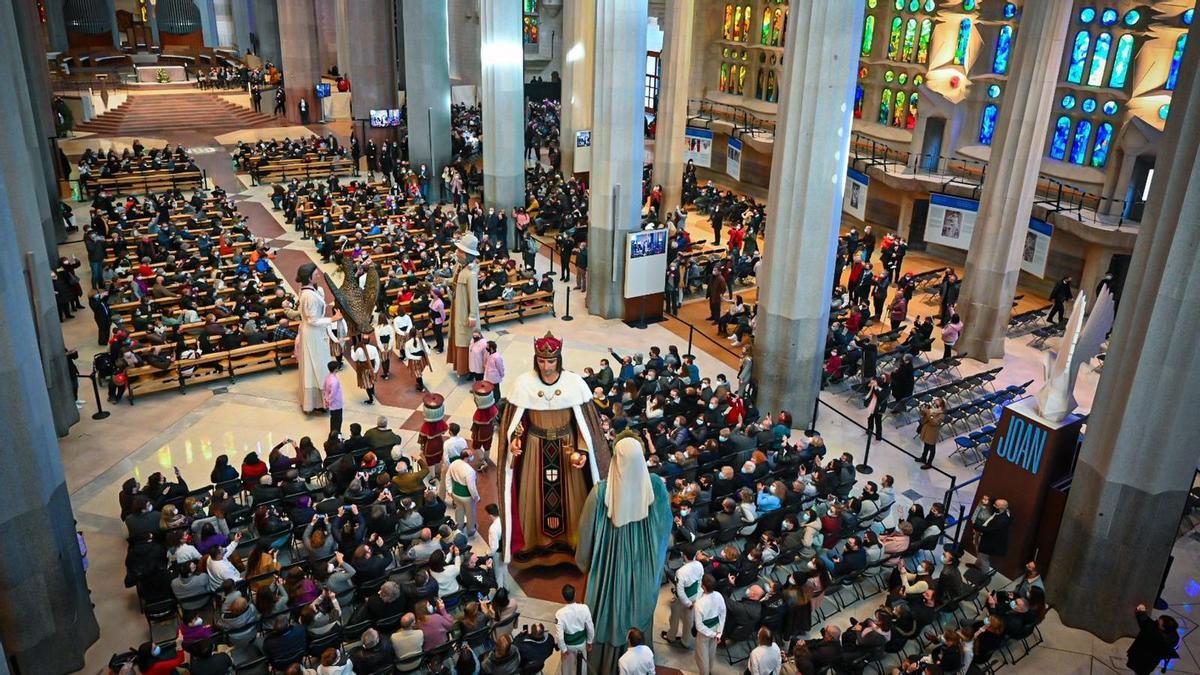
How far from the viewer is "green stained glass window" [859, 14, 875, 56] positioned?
29.8 meters

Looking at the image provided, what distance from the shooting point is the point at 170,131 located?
128 ft

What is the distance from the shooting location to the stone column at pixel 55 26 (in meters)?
46.0

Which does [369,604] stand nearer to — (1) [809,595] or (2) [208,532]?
(2) [208,532]

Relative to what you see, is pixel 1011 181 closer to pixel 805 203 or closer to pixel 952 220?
pixel 952 220

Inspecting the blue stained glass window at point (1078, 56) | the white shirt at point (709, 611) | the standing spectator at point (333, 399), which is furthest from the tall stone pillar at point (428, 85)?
the white shirt at point (709, 611)

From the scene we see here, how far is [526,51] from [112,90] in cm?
2046

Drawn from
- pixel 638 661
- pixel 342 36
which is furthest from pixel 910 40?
pixel 342 36

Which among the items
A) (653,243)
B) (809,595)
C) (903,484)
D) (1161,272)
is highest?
(1161,272)

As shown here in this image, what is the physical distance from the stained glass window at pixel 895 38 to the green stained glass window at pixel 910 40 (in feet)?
0.86

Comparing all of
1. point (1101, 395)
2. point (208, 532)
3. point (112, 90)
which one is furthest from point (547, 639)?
point (112, 90)

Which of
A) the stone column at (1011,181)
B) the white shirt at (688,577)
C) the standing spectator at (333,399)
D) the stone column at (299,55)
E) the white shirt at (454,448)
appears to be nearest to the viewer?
the white shirt at (688,577)

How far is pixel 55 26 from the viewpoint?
4622 centimetres

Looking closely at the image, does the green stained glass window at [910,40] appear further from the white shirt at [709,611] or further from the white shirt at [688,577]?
the white shirt at [709,611]

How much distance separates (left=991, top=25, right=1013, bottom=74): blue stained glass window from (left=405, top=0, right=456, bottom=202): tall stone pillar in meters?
17.2
